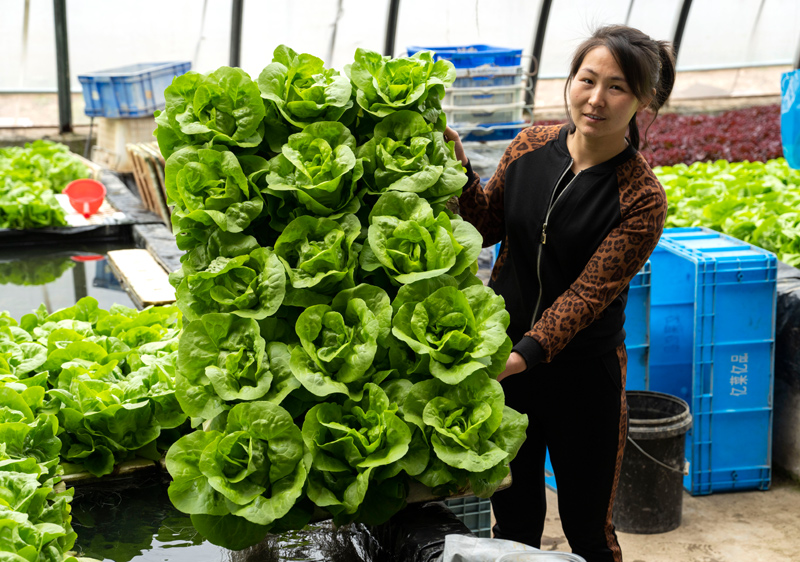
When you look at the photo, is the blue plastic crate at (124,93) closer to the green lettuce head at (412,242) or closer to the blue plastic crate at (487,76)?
the blue plastic crate at (487,76)

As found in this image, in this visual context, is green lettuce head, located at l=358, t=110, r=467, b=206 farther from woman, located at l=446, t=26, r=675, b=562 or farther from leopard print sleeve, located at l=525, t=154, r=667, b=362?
leopard print sleeve, located at l=525, t=154, r=667, b=362

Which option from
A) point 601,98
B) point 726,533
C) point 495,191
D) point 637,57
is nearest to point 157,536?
point 495,191

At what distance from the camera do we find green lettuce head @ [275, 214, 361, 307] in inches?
60.6

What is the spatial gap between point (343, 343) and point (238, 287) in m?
0.24

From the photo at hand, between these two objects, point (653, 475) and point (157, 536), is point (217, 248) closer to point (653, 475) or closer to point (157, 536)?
point (157, 536)

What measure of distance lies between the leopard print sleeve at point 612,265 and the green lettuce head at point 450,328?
0.28 meters

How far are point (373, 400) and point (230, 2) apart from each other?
9.13 meters

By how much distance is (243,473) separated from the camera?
1.43 metres

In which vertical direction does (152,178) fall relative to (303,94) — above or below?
below

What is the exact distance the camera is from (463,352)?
4.98 ft

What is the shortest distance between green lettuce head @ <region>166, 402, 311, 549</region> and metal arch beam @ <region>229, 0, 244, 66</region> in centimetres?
891

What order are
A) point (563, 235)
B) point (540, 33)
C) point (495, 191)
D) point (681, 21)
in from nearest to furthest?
point (563, 235) < point (495, 191) < point (540, 33) < point (681, 21)

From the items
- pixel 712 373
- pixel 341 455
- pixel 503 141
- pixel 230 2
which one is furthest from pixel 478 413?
pixel 230 2

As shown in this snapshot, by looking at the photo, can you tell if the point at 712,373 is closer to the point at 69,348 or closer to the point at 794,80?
the point at 794,80
